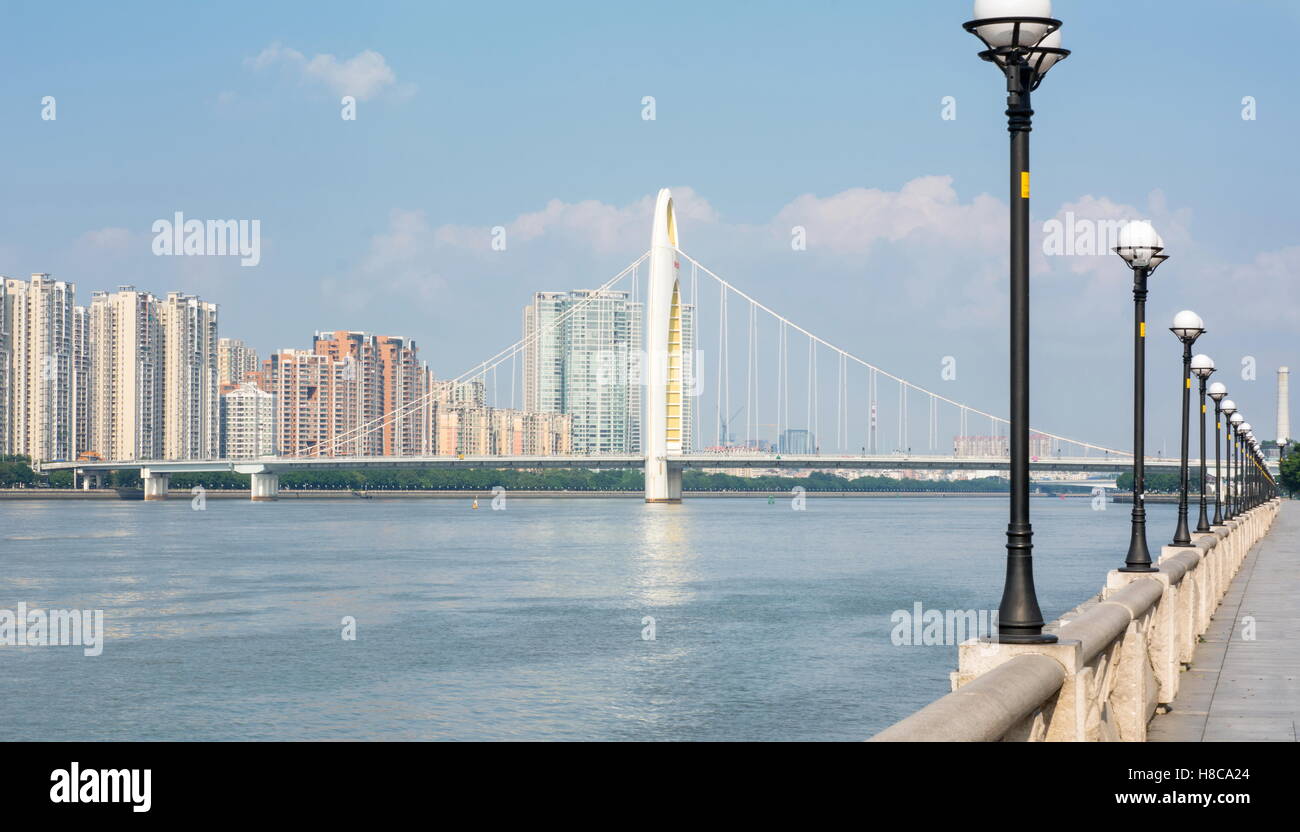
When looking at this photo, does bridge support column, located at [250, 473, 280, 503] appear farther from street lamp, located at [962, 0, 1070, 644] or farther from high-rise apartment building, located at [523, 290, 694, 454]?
street lamp, located at [962, 0, 1070, 644]

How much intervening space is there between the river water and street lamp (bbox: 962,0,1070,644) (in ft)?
44.3

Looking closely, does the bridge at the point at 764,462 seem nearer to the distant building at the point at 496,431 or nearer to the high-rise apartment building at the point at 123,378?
the distant building at the point at 496,431

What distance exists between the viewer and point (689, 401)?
174875 mm

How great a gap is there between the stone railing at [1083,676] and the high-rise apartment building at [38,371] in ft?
526

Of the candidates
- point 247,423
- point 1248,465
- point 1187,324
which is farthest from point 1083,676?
point 247,423

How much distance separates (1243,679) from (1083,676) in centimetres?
595

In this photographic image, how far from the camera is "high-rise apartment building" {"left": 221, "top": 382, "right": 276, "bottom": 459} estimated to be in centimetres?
18750

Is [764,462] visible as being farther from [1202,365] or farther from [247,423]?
[247,423]

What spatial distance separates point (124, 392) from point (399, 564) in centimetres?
12903

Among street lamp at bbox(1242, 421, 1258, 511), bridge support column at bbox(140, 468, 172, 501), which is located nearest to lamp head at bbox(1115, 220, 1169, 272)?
street lamp at bbox(1242, 421, 1258, 511)
